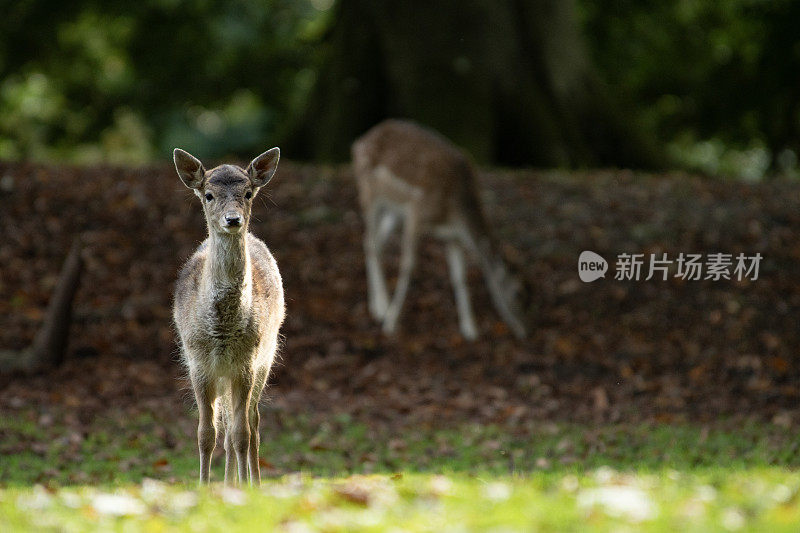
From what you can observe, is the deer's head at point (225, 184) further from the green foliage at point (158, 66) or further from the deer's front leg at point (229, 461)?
the green foliage at point (158, 66)

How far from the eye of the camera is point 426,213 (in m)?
11.8

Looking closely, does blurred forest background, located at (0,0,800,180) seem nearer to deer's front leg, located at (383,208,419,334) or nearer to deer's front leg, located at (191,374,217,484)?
deer's front leg, located at (383,208,419,334)

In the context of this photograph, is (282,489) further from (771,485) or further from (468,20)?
(468,20)

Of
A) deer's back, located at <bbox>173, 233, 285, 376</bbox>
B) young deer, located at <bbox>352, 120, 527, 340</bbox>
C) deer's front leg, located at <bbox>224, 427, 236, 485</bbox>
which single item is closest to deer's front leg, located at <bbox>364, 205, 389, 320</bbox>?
young deer, located at <bbox>352, 120, 527, 340</bbox>

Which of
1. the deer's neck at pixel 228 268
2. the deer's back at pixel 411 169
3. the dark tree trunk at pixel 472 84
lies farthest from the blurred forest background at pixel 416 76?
the deer's neck at pixel 228 268

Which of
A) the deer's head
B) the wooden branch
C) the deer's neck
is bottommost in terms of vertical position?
the deer's neck

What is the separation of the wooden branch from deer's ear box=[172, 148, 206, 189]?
196 inches

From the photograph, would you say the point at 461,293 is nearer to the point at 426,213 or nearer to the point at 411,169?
the point at 426,213

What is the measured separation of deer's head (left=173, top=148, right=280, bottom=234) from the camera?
5195mm

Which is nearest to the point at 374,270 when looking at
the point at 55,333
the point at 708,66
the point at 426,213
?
the point at 426,213

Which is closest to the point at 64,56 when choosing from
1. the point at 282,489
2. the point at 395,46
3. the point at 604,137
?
the point at 395,46

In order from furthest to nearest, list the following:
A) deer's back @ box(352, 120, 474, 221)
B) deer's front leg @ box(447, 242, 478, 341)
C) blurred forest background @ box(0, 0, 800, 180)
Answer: blurred forest background @ box(0, 0, 800, 180)
deer's back @ box(352, 120, 474, 221)
deer's front leg @ box(447, 242, 478, 341)

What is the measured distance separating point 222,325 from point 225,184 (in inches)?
26.3

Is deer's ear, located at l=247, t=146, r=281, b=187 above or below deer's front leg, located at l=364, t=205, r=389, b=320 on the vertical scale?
below
